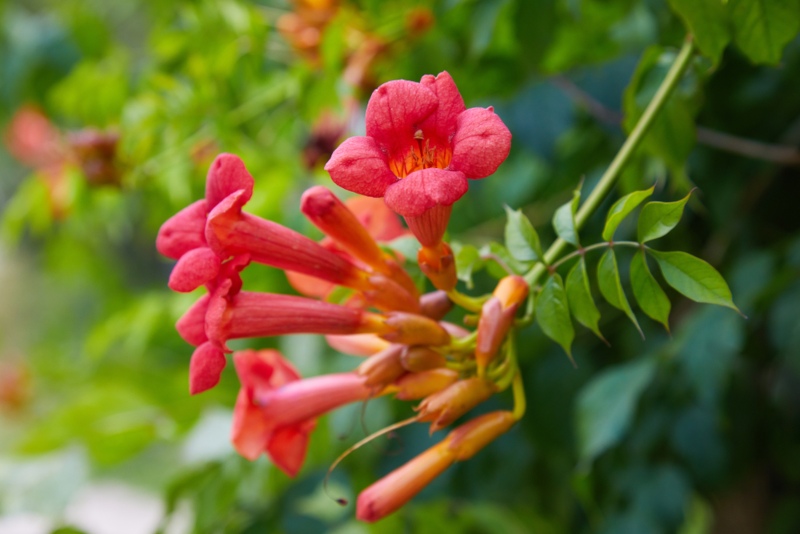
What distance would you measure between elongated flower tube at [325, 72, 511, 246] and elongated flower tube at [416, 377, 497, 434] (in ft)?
0.59

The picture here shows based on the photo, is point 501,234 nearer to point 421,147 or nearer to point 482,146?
point 421,147

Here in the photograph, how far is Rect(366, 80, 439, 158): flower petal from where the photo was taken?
27.2 inches

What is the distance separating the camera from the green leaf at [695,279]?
71 cm

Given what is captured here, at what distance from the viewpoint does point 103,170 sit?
74.9 inches

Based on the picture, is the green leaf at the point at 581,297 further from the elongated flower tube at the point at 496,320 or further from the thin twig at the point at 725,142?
the thin twig at the point at 725,142

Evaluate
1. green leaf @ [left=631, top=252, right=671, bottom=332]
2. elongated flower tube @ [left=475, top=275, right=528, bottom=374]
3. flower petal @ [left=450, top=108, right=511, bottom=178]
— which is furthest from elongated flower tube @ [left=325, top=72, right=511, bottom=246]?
green leaf @ [left=631, top=252, right=671, bottom=332]

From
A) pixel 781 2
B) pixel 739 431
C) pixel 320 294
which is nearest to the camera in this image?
pixel 781 2

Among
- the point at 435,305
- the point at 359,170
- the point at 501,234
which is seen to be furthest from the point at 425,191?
the point at 501,234

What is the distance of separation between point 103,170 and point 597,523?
1.50m

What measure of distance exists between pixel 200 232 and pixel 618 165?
50cm

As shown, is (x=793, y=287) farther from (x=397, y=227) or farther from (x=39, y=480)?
(x=39, y=480)

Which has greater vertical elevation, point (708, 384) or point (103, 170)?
point (103, 170)

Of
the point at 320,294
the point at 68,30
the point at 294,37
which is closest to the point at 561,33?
the point at 294,37

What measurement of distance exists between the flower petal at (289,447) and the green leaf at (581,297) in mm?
425
